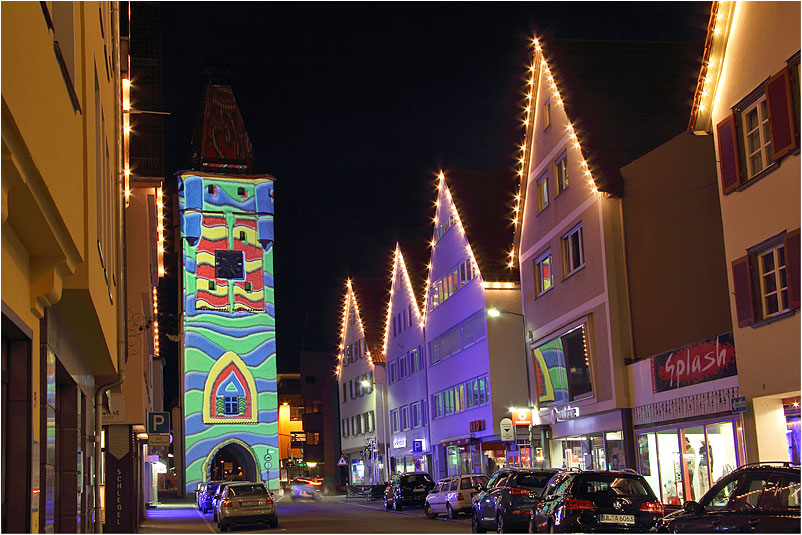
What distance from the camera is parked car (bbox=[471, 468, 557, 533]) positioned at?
22469mm

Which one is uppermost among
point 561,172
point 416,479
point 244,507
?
point 561,172

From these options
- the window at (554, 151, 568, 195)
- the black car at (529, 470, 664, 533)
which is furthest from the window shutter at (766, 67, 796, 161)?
the window at (554, 151, 568, 195)

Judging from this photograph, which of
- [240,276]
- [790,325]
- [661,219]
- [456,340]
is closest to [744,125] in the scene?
[790,325]

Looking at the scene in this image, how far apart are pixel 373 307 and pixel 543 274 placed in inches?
1263

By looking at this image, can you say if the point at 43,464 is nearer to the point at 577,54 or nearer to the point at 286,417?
the point at 577,54

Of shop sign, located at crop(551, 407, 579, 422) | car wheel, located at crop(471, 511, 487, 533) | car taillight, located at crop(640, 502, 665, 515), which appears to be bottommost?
car wheel, located at crop(471, 511, 487, 533)

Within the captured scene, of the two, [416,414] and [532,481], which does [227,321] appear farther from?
[532,481]

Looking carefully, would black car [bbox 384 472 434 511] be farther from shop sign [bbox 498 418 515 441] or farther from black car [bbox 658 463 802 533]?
black car [bbox 658 463 802 533]

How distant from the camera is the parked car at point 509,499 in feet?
73.7

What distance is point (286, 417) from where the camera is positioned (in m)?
117

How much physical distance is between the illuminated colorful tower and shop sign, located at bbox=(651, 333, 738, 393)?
174 ft

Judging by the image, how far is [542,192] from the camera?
116 ft

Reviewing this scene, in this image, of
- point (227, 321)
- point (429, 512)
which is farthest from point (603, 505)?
point (227, 321)

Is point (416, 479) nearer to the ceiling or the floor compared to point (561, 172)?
nearer to the floor
